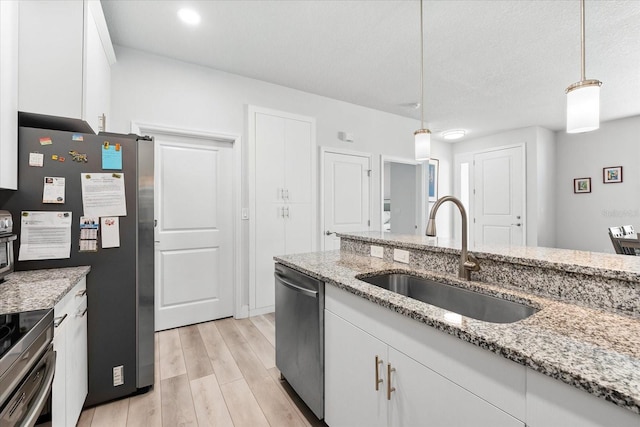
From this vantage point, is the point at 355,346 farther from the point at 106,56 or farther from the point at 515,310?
the point at 106,56

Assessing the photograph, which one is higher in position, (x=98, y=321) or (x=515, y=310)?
(x=515, y=310)

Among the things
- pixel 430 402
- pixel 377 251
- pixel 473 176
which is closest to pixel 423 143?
pixel 377 251

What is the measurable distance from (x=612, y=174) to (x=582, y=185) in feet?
1.37

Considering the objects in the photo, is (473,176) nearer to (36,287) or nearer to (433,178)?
(433,178)

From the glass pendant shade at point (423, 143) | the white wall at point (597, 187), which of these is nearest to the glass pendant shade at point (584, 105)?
the glass pendant shade at point (423, 143)

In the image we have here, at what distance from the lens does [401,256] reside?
73.4 inches

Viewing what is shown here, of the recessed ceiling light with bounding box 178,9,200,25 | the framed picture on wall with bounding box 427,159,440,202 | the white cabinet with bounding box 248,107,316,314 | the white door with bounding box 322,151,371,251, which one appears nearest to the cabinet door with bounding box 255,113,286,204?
the white cabinet with bounding box 248,107,316,314

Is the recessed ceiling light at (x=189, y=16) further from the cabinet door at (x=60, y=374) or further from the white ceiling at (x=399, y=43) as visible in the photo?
the cabinet door at (x=60, y=374)

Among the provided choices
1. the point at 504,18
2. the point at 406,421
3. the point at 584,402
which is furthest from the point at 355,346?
the point at 504,18

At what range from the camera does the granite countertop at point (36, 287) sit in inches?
43.9

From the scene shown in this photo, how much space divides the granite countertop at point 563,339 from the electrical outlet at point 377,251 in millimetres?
765

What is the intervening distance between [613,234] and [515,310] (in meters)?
2.63

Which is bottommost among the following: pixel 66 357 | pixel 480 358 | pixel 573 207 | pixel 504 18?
pixel 66 357

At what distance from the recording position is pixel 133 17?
91.1 inches
